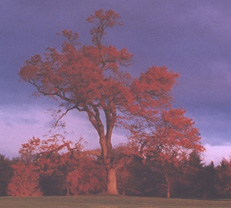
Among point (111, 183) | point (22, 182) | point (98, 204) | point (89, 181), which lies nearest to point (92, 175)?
point (89, 181)

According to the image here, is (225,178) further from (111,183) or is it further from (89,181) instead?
(111,183)

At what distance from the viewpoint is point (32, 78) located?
25625 mm

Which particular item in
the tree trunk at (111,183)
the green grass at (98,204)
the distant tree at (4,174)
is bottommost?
the green grass at (98,204)

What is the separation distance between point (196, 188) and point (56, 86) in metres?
31.8

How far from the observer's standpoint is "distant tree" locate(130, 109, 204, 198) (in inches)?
915

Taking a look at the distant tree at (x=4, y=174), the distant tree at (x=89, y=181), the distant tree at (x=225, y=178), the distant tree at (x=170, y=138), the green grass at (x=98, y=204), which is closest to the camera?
the green grass at (x=98, y=204)

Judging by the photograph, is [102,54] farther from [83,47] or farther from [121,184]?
[121,184]

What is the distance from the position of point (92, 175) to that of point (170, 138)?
1512 centimetres

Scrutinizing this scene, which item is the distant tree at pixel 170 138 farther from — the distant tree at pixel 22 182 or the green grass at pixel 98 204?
the distant tree at pixel 22 182

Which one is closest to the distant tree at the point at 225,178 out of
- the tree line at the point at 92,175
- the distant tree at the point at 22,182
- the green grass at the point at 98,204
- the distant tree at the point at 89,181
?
the tree line at the point at 92,175

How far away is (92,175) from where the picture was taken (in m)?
36.2

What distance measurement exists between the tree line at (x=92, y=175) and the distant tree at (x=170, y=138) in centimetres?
72

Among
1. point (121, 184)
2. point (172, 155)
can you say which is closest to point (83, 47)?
point (172, 155)

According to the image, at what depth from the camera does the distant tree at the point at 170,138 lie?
23.2m
